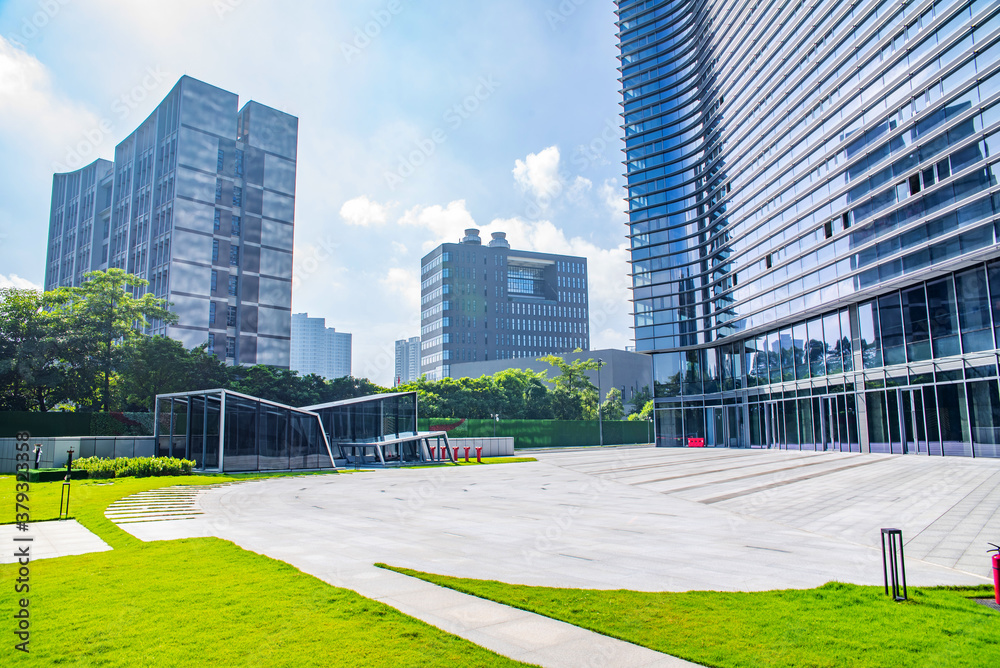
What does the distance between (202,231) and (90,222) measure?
3492cm

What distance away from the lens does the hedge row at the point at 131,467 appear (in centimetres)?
2435

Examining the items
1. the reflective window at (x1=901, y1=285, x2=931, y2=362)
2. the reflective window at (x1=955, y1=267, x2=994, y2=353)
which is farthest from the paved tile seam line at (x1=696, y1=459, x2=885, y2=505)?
the reflective window at (x1=901, y1=285, x2=931, y2=362)

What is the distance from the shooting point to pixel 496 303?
499 ft

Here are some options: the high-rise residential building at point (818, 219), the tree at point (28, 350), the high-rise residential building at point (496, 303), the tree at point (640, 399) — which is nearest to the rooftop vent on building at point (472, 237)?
the high-rise residential building at point (496, 303)

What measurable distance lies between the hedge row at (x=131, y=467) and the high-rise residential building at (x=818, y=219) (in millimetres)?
38854

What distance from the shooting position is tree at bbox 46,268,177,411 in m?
44.4

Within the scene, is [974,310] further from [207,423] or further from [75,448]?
[75,448]

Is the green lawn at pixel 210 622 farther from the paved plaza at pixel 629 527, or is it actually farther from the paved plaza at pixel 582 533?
the paved plaza at pixel 629 527

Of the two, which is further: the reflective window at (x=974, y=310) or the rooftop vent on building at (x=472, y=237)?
the rooftop vent on building at (x=472, y=237)

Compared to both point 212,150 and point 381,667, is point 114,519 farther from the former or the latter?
point 212,150

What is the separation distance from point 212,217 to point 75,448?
51.0 meters

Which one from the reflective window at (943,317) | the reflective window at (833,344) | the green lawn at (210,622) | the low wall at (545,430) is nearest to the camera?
the green lawn at (210,622)

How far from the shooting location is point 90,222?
307ft

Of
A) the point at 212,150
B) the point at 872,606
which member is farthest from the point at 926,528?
the point at 212,150
